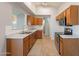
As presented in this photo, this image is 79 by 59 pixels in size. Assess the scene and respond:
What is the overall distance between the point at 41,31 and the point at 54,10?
144 cm

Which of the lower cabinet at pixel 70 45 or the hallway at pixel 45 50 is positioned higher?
the lower cabinet at pixel 70 45

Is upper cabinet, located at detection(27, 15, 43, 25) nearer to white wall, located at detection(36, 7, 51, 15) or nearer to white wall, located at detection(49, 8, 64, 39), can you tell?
white wall, located at detection(36, 7, 51, 15)

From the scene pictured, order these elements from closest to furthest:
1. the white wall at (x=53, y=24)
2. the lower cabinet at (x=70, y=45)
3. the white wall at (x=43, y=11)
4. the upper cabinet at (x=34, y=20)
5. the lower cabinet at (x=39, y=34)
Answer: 1. the lower cabinet at (x=70, y=45)
2. the upper cabinet at (x=34, y=20)
3. the white wall at (x=43, y=11)
4. the white wall at (x=53, y=24)
5. the lower cabinet at (x=39, y=34)

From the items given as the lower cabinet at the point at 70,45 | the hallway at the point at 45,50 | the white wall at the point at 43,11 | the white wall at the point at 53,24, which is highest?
the white wall at the point at 43,11

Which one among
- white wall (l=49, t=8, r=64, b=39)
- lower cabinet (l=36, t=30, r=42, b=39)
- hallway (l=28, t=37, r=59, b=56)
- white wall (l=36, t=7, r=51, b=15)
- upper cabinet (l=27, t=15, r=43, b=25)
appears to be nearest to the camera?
hallway (l=28, t=37, r=59, b=56)

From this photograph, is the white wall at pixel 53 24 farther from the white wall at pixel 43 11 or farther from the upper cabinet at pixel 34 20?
the upper cabinet at pixel 34 20

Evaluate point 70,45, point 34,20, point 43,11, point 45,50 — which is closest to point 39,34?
point 43,11

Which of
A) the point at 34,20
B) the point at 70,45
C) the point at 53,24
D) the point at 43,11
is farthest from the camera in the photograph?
the point at 53,24

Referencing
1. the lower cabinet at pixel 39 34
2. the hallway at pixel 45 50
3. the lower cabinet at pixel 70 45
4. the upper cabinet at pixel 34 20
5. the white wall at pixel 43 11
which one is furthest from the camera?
the lower cabinet at pixel 39 34

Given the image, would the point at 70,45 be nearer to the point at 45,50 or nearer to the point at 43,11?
the point at 45,50

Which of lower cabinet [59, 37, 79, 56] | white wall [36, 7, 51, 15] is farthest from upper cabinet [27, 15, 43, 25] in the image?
lower cabinet [59, 37, 79, 56]

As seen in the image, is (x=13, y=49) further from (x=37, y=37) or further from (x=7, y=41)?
(x=37, y=37)

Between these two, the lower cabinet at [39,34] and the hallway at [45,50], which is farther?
the lower cabinet at [39,34]

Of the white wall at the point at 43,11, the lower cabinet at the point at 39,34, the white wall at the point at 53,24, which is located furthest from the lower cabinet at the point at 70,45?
the lower cabinet at the point at 39,34
